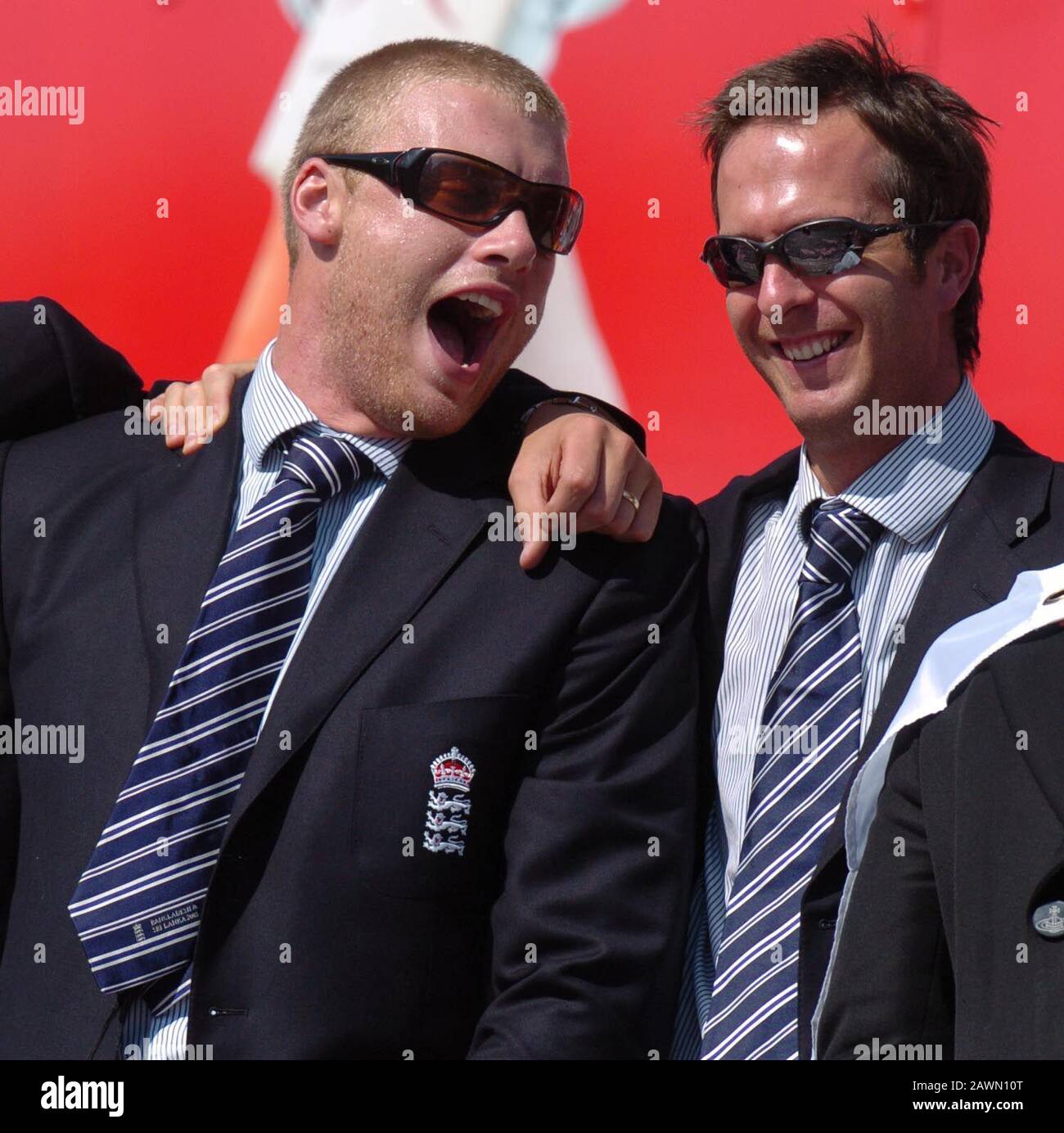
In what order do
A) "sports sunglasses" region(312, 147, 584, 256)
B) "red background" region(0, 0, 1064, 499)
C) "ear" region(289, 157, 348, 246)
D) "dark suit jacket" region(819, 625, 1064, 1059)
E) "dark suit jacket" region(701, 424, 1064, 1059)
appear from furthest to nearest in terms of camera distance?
"red background" region(0, 0, 1064, 499) < "ear" region(289, 157, 348, 246) < "sports sunglasses" region(312, 147, 584, 256) < "dark suit jacket" region(701, 424, 1064, 1059) < "dark suit jacket" region(819, 625, 1064, 1059)

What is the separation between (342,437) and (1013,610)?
39.8 inches

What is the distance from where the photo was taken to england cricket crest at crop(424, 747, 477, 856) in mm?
1994

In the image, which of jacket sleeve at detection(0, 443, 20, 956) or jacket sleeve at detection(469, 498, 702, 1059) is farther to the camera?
jacket sleeve at detection(0, 443, 20, 956)

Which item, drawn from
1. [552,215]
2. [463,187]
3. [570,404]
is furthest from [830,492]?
[463,187]

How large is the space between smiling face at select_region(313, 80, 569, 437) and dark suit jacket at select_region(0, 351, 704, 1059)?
0.13m

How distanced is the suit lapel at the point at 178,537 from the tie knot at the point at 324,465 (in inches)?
→ 3.9

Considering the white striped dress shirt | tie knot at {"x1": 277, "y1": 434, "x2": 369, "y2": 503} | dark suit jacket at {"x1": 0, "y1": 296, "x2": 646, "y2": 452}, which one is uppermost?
A: dark suit jacket at {"x1": 0, "y1": 296, "x2": 646, "y2": 452}

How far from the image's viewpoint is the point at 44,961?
2035 mm

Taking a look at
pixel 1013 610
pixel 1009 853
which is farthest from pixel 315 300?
pixel 1009 853

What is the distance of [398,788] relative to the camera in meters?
1.99

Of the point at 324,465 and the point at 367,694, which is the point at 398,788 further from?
the point at 324,465
